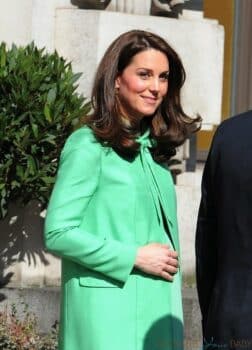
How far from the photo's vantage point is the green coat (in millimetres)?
3562

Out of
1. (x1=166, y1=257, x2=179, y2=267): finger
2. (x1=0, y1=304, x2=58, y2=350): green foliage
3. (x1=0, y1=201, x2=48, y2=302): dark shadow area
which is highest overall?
(x1=166, y1=257, x2=179, y2=267): finger

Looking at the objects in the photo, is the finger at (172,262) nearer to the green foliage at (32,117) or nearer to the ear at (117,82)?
the ear at (117,82)

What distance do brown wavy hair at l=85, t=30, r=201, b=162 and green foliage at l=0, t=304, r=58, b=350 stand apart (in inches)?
107

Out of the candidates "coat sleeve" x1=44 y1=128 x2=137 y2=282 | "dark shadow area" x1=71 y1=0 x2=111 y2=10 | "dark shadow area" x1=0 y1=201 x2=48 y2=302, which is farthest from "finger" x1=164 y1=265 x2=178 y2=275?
"dark shadow area" x1=71 y1=0 x2=111 y2=10

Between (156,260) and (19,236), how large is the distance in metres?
3.92

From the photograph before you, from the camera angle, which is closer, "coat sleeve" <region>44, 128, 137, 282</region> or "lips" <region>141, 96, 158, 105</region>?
"coat sleeve" <region>44, 128, 137, 282</region>

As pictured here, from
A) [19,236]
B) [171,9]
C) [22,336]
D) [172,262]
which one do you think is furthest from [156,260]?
[171,9]

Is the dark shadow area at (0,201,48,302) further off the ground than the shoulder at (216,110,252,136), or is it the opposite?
the shoulder at (216,110,252,136)

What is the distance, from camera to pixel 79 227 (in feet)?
11.8

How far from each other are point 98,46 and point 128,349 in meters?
4.14

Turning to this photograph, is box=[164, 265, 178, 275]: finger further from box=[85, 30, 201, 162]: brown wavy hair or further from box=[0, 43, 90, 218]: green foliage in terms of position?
box=[0, 43, 90, 218]: green foliage

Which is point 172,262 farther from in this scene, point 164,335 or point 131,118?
point 131,118

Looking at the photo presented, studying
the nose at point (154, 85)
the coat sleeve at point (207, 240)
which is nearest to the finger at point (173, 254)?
the coat sleeve at point (207, 240)

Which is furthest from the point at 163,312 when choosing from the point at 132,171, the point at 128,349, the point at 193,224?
the point at 193,224
